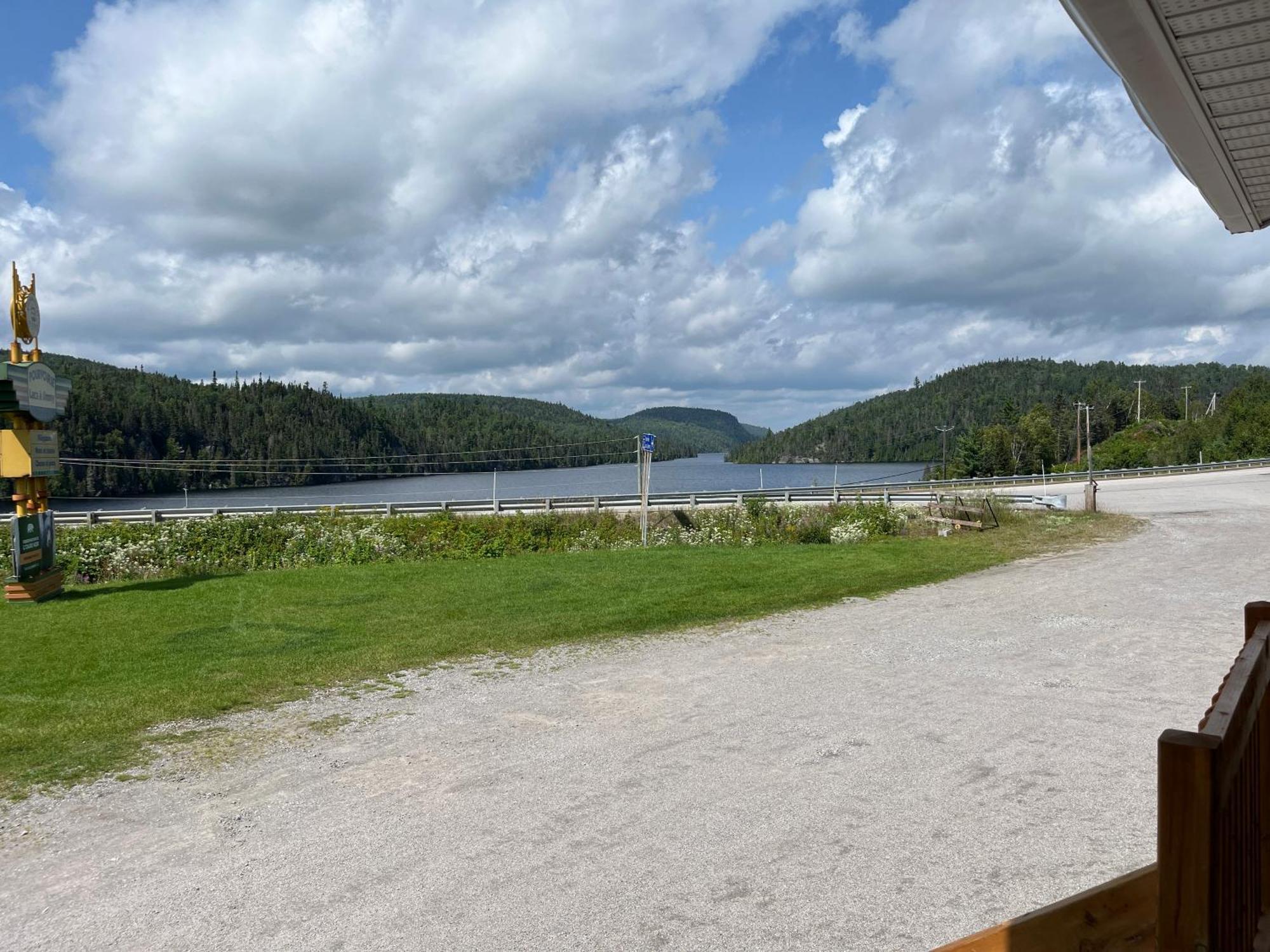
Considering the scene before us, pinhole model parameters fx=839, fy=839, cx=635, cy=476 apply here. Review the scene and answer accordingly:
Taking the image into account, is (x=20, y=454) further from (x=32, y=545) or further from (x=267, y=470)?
(x=267, y=470)

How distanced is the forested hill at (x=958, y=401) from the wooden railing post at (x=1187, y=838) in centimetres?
12739

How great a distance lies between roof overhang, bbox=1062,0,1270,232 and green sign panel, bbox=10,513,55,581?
1495 cm

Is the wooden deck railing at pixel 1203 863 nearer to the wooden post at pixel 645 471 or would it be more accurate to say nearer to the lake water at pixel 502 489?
the wooden post at pixel 645 471

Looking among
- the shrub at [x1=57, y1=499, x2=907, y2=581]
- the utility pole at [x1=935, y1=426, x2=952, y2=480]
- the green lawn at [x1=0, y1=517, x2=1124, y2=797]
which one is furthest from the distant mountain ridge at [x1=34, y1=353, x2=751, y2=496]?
the green lawn at [x1=0, y1=517, x2=1124, y2=797]

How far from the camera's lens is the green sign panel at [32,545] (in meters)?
13.0

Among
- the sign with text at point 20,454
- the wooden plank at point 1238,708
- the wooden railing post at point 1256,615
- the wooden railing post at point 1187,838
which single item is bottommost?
the wooden railing post at point 1187,838

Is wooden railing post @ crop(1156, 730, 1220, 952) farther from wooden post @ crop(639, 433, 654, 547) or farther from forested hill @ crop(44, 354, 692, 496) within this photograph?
forested hill @ crop(44, 354, 692, 496)

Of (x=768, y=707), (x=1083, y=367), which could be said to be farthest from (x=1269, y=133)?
(x=1083, y=367)

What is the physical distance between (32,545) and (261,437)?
9773 cm

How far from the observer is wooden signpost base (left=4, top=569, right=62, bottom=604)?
13203 millimetres

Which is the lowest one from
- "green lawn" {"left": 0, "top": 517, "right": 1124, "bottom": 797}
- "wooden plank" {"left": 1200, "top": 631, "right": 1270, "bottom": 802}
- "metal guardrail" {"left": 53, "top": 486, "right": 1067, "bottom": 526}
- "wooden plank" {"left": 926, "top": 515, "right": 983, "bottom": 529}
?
"green lawn" {"left": 0, "top": 517, "right": 1124, "bottom": 797}

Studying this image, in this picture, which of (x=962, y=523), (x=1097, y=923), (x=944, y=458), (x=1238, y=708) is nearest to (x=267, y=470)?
(x=944, y=458)

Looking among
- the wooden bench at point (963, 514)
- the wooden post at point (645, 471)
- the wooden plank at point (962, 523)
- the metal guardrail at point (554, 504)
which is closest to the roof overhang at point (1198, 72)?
the wooden post at point (645, 471)

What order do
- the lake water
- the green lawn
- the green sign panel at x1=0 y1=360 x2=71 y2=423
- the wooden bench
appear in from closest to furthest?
the green lawn < the green sign panel at x1=0 y1=360 x2=71 y2=423 < the wooden bench < the lake water
